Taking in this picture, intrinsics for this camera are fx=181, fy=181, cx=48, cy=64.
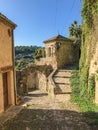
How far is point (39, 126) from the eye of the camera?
8.08 metres

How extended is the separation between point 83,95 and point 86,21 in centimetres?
663

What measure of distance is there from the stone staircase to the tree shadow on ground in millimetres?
7943

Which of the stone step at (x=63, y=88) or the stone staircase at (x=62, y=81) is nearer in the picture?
the stone step at (x=63, y=88)

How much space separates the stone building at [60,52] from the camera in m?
26.0

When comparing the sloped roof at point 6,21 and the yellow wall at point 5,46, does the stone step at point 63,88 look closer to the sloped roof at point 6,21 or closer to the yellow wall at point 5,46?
the yellow wall at point 5,46

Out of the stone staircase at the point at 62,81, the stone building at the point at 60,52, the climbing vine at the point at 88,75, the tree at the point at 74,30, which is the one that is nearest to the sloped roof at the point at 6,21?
the climbing vine at the point at 88,75

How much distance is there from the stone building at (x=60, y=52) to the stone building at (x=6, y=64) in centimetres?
1517

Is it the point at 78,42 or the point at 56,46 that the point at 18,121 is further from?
the point at 78,42

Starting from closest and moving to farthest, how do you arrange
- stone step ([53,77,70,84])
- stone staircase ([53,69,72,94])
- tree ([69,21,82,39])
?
stone staircase ([53,69,72,94]), stone step ([53,77,70,84]), tree ([69,21,82,39])

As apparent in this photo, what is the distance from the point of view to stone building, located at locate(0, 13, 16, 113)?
9248 mm

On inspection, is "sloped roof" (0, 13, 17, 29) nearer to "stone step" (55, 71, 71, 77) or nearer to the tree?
"stone step" (55, 71, 71, 77)

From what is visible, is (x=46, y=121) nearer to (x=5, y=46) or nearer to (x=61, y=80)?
(x=5, y=46)

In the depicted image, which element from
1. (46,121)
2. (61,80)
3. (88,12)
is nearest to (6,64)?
(46,121)

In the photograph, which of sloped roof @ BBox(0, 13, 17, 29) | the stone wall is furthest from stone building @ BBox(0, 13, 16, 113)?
the stone wall
